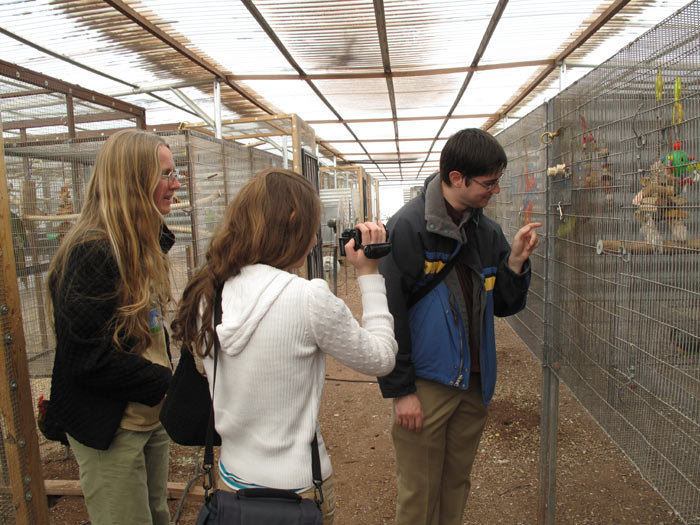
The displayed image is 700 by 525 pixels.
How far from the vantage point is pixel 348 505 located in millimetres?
3047

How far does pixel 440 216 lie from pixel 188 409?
116 cm

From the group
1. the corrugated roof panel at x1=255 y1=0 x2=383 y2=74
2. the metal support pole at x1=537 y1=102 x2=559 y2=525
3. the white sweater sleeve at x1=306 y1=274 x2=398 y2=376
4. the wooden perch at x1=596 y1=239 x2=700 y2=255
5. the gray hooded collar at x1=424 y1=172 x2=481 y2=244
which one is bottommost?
the metal support pole at x1=537 y1=102 x2=559 y2=525

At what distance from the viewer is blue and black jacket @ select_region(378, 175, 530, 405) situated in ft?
6.37

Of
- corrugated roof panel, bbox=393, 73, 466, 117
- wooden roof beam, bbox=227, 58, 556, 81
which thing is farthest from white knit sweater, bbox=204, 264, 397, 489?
corrugated roof panel, bbox=393, 73, 466, 117

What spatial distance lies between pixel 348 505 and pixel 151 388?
6.23 feet

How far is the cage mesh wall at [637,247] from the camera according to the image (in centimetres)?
133

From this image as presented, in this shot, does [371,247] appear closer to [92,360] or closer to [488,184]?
[488,184]

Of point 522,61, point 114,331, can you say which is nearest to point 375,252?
point 114,331

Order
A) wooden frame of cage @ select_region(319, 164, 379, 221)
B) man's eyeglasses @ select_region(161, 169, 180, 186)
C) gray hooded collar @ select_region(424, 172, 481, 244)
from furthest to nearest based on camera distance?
wooden frame of cage @ select_region(319, 164, 379, 221) < gray hooded collar @ select_region(424, 172, 481, 244) < man's eyeglasses @ select_region(161, 169, 180, 186)

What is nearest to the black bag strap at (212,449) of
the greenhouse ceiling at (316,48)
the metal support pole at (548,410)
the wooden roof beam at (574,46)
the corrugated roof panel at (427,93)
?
the metal support pole at (548,410)

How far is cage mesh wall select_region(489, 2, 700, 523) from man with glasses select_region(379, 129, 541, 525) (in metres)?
0.31

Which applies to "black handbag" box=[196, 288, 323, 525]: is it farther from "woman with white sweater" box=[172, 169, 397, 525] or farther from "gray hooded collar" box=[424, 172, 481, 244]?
"gray hooded collar" box=[424, 172, 481, 244]

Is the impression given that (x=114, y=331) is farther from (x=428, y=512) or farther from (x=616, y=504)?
(x=616, y=504)

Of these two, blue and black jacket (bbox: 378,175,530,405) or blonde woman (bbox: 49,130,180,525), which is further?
blue and black jacket (bbox: 378,175,530,405)
